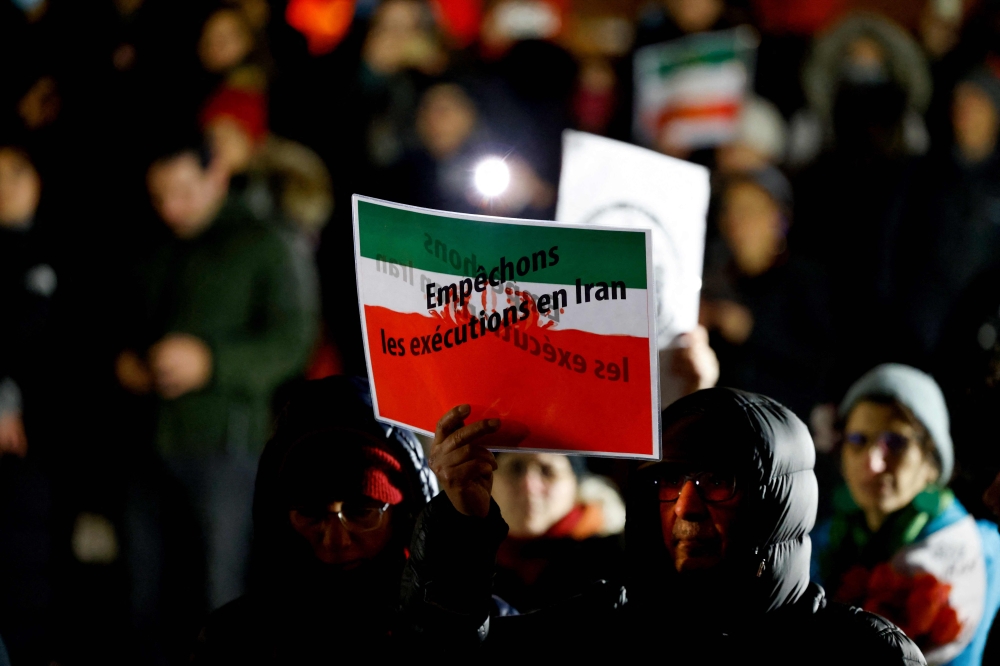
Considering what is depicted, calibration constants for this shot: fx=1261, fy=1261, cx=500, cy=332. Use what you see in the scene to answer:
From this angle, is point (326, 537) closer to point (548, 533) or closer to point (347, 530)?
point (347, 530)

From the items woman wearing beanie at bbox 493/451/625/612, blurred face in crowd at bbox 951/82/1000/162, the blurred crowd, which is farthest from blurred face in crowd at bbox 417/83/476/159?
blurred face in crowd at bbox 951/82/1000/162

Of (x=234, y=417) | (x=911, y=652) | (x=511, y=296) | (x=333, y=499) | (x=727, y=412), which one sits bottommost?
(x=234, y=417)

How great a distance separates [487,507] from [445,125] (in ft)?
10.3

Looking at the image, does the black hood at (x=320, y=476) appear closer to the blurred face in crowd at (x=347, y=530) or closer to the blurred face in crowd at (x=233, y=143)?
the blurred face in crowd at (x=347, y=530)

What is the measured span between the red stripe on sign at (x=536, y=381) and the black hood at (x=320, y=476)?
0.91 feet

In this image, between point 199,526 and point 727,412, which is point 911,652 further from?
point 199,526

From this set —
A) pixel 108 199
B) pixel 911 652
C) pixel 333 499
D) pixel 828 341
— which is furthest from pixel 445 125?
pixel 911 652

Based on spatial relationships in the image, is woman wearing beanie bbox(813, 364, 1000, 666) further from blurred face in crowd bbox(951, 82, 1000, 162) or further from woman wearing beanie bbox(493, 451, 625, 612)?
blurred face in crowd bbox(951, 82, 1000, 162)

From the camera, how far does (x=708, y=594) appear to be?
221 centimetres

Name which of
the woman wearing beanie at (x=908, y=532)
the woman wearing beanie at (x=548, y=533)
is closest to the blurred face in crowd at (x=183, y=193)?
the woman wearing beanie at (x=548, y=533)

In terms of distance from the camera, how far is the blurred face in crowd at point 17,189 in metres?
4.55

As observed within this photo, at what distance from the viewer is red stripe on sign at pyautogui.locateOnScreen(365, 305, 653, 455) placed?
2.11 metres

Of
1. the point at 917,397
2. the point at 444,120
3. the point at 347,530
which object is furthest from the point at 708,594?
the point at 444,120

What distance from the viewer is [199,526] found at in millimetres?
4277
